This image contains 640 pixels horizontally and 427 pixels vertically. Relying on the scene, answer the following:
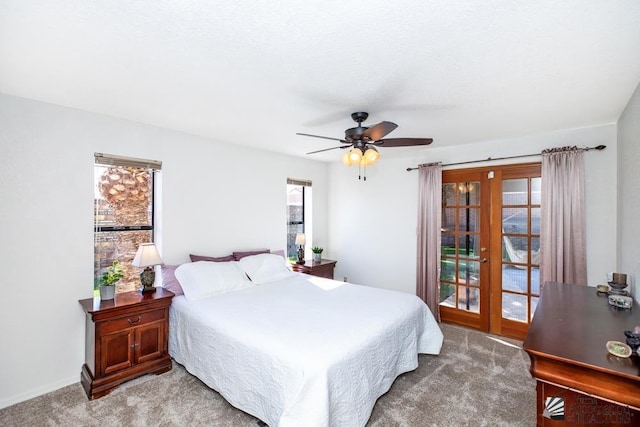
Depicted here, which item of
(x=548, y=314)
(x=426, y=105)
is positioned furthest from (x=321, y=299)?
(x=426, y=105)

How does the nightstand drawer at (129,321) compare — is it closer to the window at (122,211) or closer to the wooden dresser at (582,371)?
the window at (122,211)

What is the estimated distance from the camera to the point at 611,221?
119 inches

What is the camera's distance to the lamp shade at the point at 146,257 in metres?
2.79

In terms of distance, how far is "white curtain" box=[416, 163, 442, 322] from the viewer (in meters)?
4.06

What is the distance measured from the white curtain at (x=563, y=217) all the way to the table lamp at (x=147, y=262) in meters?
4.21

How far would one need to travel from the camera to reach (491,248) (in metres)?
3.78

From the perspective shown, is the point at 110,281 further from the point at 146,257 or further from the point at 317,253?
the point at 317,253

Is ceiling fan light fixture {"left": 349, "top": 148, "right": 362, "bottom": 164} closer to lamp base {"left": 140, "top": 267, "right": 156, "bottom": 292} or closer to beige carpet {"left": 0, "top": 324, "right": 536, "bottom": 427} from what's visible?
beige carpet {"left": 0, "top": 324, "right": 536, "bottom": 427}

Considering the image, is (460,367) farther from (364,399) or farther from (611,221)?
(611,221)

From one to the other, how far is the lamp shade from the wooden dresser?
118 inches

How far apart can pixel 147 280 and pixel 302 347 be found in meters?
1.91

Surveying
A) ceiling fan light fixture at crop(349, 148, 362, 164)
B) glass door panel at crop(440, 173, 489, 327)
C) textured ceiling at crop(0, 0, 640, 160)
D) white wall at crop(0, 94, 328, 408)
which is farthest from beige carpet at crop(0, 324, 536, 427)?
textured ceiling at crop(0, 0, 640, 160)

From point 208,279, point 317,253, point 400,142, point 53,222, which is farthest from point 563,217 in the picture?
point 53,222

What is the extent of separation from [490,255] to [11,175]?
503 centimetres
